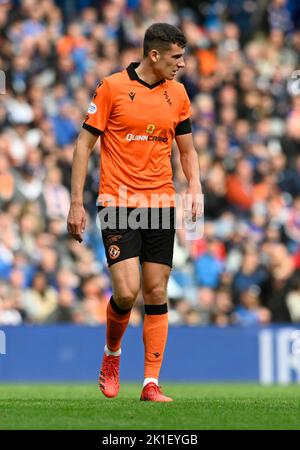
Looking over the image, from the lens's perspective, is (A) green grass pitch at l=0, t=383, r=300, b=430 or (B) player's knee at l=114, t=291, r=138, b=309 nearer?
(A) green grass pitch at l=0, t=383, r=300, b=430

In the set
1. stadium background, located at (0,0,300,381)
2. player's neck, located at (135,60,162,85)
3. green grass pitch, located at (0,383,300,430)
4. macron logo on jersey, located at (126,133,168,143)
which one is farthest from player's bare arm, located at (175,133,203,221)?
stadium background, located at (0,0,300,381)

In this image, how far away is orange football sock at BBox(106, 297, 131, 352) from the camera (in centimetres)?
902

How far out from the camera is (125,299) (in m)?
8.84

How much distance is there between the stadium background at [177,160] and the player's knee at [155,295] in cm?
689

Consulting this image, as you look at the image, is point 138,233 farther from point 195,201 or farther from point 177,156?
point 177,156

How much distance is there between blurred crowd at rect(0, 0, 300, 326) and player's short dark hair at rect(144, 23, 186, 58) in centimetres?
775

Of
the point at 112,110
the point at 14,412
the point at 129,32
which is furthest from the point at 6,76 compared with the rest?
the point at 14,412

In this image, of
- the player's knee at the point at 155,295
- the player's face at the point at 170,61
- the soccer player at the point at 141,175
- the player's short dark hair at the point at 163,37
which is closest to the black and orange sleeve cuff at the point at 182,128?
the soccer player at the point at 141,175

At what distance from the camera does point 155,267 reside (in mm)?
8914

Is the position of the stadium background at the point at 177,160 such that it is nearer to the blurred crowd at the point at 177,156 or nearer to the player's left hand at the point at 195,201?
the blurred crowd at the point at 177,156

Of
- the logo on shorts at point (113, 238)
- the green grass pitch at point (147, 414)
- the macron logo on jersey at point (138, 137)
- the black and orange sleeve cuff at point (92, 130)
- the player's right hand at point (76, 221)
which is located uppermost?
the black and orange sleeve cuff at point (92, 130)

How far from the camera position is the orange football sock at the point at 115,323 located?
9016mm

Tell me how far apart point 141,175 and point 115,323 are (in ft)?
3.72

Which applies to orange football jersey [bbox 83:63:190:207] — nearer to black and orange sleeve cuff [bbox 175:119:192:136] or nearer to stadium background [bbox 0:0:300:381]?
black and orange sleeve cuff [bbox 175:119:192:136]
